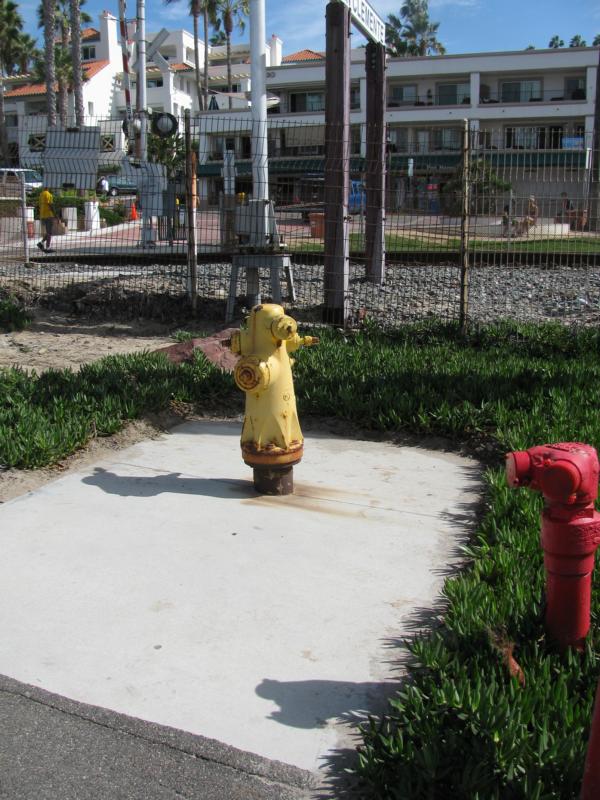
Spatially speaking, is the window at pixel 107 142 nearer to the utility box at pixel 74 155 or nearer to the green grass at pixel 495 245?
the utility box at pixel 74 155

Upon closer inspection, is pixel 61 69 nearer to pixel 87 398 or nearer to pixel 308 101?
pixel 308 101

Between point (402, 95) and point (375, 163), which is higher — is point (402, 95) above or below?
above

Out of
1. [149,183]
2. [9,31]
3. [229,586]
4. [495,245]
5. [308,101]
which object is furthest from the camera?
[9,31]

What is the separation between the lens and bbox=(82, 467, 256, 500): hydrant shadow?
14.5 feet

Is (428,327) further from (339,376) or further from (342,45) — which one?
(342,45)

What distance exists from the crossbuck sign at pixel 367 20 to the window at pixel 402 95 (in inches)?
1765

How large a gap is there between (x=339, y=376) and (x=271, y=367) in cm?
210

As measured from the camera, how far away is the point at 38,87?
72.1m

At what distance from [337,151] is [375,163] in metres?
1.16

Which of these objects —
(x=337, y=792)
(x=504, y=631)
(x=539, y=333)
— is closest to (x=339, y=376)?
(x=539, y=333)

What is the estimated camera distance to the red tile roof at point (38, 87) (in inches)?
2672

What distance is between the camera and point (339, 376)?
6.26 m

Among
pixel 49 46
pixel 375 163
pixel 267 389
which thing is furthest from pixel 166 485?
pixel 49 46

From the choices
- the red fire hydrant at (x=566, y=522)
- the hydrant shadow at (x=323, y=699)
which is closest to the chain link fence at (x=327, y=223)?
the red fire hydrant at (x=566, y=522)
